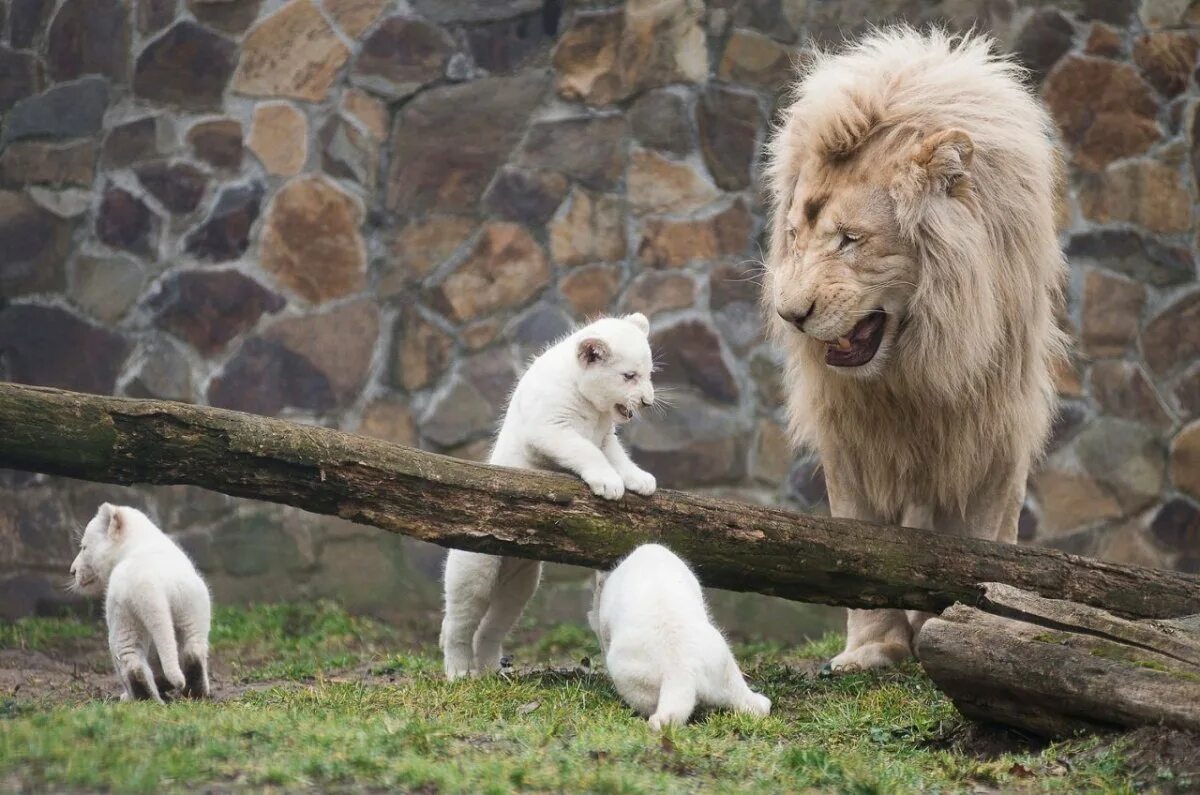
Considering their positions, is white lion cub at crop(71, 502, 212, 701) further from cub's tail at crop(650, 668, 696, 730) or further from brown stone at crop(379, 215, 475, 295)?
brown stone at crop(379, 215, 475, 295)

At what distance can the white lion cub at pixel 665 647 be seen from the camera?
4832 millimetres

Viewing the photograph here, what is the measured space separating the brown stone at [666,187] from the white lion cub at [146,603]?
14.2 ft

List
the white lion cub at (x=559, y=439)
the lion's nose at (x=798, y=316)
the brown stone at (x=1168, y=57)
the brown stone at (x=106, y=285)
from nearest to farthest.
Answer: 1. the lion's nose at (x=798, y=316)
2. the white lion cub at (x=559, y=439)
3. the brown stone at (x=1168, y=57)
4. the brown stone at (x=106, y=285)

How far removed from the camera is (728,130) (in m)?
9.07

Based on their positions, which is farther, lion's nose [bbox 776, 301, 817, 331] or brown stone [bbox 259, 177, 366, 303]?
brown stone [bbox 259, 177, 366, 303]

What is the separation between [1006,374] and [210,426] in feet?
10.2

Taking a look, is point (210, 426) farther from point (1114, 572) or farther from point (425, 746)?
point (1114, 572)

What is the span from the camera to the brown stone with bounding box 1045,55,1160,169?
8.94m

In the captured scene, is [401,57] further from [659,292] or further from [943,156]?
[943,156]

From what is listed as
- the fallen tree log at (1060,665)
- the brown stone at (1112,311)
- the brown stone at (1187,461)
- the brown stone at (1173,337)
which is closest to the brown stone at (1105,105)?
the brown stone at (1112,311)

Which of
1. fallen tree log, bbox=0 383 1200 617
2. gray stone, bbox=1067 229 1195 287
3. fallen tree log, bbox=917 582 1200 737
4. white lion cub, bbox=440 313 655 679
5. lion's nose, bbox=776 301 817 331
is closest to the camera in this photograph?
fallen tree log, bbox=917 582 1200 737

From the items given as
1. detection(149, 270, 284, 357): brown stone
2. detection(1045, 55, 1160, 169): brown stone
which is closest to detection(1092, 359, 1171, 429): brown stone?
detection(1045, 55, 1160, 169): brown stone

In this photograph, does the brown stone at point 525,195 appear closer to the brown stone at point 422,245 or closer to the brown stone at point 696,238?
the brown stone at point 422,245

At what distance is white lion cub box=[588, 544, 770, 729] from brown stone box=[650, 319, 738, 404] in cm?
396
